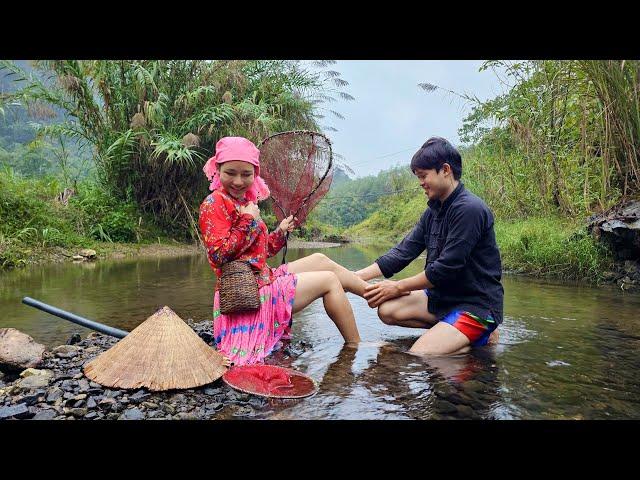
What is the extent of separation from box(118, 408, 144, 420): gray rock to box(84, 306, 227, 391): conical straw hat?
169mm

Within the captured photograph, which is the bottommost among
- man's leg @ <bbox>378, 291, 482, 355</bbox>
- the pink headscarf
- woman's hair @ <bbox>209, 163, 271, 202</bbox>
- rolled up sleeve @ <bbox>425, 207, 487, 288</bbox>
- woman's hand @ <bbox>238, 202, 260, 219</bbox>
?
man's leg @ <bbox>378, 291, 482, 355</bbox>

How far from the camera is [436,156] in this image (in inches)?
118

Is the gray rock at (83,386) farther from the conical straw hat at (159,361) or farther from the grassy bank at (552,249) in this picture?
the grassy bank at (552,249)

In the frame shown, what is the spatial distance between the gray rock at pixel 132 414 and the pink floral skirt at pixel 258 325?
0.67 m

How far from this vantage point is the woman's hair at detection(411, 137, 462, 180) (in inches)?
118

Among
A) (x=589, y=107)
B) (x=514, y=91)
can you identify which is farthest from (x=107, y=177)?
(x=589, y=107)

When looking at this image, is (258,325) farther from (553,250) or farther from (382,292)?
(553,250)

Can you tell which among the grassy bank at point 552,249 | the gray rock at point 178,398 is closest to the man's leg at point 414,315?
the gray rock at point 178,398

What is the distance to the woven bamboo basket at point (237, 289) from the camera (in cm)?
271

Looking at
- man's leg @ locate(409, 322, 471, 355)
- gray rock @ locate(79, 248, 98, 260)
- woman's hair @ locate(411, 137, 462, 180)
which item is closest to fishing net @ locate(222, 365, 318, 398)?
man's leg @ locate(409, 322, 471, 355)

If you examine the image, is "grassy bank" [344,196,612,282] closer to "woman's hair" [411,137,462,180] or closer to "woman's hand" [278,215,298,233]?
"woman's hair" [411,137,462,180]

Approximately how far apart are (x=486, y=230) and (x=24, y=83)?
430 inches

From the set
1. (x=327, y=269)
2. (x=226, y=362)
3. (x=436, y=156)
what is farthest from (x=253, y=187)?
(x=436, y=156)
